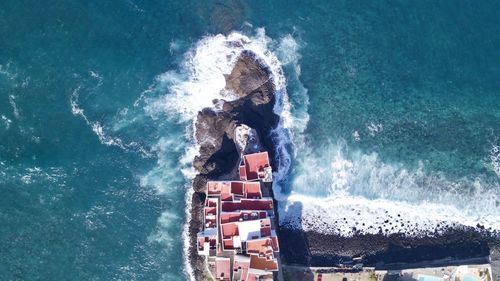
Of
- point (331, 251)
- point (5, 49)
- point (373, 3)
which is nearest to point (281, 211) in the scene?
point (331, 251)

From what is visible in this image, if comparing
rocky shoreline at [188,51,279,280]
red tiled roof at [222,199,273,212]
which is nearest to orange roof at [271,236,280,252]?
red tiled roof at [222,199,273,212]

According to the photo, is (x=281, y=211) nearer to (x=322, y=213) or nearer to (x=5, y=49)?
(x=322, y=213)

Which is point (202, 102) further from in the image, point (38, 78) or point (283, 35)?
point (38, 78)

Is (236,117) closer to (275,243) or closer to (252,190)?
(252,190)

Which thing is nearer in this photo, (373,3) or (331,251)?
(331,251)

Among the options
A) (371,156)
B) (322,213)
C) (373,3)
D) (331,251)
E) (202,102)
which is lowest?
(331,251)

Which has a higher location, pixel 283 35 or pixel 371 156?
pixel 283 35
